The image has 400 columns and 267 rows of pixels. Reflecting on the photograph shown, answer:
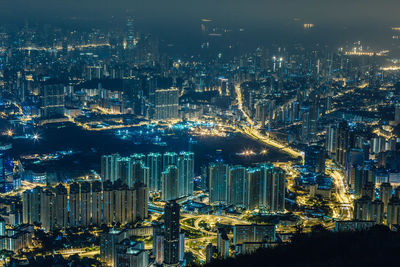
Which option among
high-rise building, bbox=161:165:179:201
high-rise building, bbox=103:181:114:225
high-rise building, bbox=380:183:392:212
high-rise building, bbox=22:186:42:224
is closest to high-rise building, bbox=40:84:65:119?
high-rise building, bbox=161:165:179:201

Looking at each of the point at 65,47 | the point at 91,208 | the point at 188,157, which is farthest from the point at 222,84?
the point at 91,208

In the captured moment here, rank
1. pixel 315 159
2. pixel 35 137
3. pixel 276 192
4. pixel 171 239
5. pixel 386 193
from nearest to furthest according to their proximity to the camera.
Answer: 1. pixel 171 239
2. pixel 386 193
3. pixel 276 192
4. pixel 315 159
5. pixel 35 137

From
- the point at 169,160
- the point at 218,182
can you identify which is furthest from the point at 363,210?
the point at 169,160

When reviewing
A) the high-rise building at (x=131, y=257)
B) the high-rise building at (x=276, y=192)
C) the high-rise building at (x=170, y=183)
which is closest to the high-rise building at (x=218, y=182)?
the high-rise building at (x=170, y=183)

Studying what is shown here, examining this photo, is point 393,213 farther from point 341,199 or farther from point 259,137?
point 259,137

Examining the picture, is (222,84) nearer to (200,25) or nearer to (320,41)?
(200,25)

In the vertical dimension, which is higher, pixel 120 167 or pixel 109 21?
pixel 109 21

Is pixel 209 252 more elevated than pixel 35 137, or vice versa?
pixel 35 137
